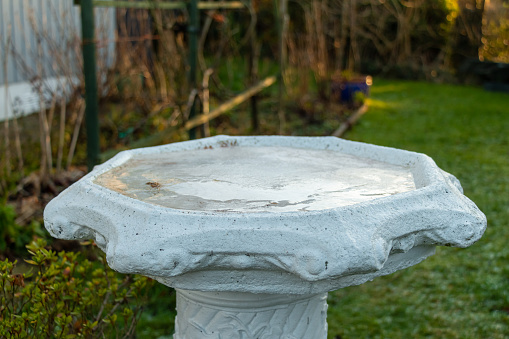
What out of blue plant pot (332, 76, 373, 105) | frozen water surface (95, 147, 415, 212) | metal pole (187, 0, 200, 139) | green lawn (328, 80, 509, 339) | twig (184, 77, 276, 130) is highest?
metal pole (187, 0, 200, 139)

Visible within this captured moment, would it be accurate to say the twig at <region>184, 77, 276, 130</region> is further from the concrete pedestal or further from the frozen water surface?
the concrete pedestal

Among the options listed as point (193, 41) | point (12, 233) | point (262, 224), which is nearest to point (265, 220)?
point (262, 224)

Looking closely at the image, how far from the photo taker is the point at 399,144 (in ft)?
21.1

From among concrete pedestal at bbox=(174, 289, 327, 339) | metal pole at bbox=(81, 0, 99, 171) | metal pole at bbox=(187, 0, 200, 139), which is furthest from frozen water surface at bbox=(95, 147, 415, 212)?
metal pole at bbox=(187, 0, 200, 139)

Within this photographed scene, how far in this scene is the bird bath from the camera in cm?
135

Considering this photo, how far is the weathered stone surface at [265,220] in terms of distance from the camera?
1.34m

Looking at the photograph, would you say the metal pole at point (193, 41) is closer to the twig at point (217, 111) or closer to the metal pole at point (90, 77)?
the twig at point (217, 111)

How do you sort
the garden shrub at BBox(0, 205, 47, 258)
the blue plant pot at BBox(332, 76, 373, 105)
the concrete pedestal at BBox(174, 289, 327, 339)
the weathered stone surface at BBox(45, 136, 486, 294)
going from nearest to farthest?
1. the weathered stone surface at BBox(45, 136, 486, 294)
2. the concrete pedestal at BBox(174, 289, 327, 339)
3. the garden shrub at BBox(0, 205, 47, 258)
4. the blue plant pot at BBox(332, 76, 373, 105)

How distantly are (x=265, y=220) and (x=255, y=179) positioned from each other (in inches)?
22.7

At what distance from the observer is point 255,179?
192cm

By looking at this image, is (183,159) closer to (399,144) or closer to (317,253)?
(317,253)

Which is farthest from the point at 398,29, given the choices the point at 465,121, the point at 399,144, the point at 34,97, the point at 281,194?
the point at 281,194

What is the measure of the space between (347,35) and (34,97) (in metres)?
7.22

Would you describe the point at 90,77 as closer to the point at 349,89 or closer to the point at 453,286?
the point at 453,286
